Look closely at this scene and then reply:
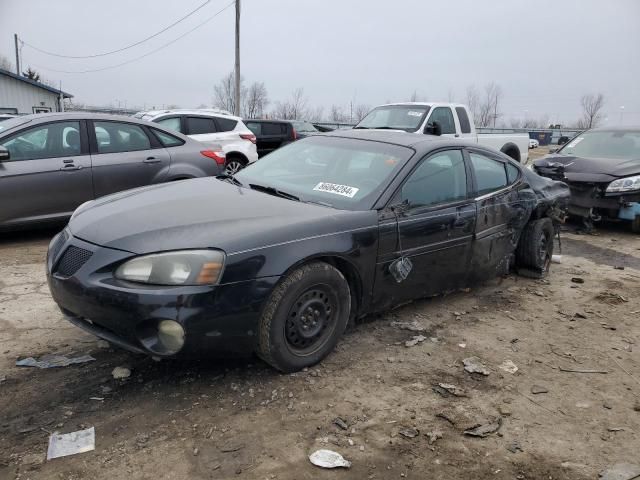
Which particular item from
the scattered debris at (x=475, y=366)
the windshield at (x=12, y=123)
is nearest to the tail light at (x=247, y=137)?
the windshield at (x=12, y=123)

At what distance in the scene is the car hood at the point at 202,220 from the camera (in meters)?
2.97

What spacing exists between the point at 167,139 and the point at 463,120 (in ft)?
21.1

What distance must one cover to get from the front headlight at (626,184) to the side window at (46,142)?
739 cm

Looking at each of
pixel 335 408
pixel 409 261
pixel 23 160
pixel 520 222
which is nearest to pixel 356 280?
pixel 409 261

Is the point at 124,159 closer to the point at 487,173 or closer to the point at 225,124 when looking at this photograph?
the point at 225,124

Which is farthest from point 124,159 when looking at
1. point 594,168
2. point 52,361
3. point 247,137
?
point 594,168

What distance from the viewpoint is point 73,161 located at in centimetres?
622

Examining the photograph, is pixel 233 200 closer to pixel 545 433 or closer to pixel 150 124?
pixel 545 433

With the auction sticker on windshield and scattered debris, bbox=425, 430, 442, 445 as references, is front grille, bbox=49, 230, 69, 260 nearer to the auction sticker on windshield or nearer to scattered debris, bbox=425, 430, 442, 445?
the auction sticker on windshield

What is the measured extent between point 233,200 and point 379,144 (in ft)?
4.44

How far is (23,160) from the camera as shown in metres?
5.96

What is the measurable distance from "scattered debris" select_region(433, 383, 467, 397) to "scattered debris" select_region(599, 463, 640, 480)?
84cm

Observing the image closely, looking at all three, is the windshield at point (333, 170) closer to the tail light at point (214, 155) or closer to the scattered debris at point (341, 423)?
the scattered debris at point (341, 423)

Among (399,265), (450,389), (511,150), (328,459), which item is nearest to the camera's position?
(328,459)
